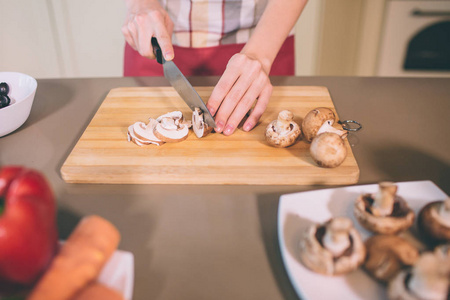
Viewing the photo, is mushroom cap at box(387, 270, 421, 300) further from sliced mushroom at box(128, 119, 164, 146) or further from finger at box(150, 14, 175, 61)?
finger at box(150, 14, 175, 61)

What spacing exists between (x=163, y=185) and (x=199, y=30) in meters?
0.84

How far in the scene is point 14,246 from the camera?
515mm

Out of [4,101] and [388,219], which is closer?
[388,219]

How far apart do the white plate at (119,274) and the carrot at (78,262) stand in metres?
0.01

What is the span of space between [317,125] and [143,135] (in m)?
0.47

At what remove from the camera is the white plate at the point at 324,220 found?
606 millimetres

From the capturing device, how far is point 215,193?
89 cm

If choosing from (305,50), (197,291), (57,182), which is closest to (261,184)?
(197,291)

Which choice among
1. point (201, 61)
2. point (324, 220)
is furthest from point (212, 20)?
point (324, 220)

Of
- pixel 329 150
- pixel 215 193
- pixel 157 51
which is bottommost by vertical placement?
pixel 215 193

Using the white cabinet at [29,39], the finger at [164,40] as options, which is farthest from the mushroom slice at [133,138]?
the white cabinet at [29,39]

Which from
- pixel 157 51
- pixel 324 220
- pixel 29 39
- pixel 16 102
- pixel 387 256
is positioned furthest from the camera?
pixel 29 39

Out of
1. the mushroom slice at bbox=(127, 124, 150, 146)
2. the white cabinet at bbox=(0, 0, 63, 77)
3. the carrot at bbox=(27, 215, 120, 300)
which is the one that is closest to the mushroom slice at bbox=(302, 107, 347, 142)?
the mushroom slice at bbox=(127, 124, 150, 146)

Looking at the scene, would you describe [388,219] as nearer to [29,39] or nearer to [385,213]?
[385,213]
